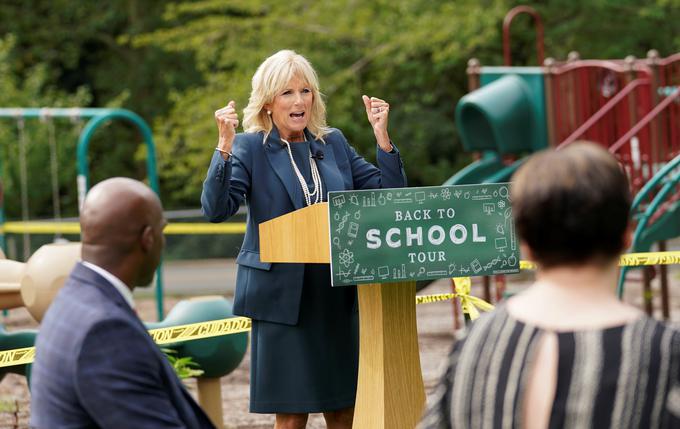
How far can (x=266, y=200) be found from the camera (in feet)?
15.5

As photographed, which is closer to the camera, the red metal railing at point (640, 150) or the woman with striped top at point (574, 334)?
the woman with striped top at point (574, 334)

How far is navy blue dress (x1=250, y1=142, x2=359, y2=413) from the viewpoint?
4660 millimetres

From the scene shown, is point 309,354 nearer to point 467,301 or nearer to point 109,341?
point 467,301

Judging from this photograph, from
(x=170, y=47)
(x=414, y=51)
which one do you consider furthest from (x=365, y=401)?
(x=170, y=47)

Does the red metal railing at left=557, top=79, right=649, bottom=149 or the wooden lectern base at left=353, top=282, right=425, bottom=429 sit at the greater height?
the red metal railing at left=557, top=79, right=649, bottom=149

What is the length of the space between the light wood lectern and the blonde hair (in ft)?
1.94

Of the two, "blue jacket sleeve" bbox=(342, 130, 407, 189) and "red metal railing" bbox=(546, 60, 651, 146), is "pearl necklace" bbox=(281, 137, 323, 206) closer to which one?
"blue jacket sleeve" bbox=(342, 130, 407, 189)

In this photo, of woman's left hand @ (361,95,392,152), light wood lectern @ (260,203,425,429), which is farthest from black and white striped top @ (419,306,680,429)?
woman's left hand @ (361,95,392,152)

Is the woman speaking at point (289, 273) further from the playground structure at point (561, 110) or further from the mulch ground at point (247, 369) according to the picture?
the playground structure at point (561, 110)

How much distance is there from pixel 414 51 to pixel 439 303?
7146 millimetres

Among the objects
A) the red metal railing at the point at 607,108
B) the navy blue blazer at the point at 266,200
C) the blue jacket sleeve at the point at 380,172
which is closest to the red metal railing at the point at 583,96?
the red metal railing at the point at 607,108

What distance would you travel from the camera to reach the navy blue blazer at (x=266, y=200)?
4.66 metres

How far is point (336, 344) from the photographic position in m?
4.73

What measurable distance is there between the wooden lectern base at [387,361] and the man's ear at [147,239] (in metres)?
1.81
